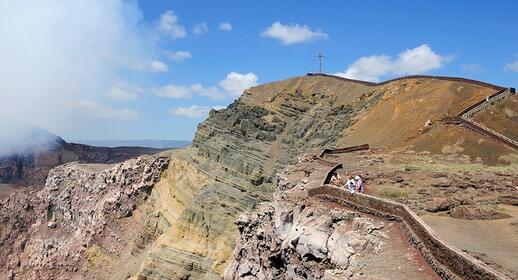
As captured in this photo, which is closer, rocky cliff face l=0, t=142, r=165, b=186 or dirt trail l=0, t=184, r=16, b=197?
dirt trail l=0, t=184, r=16, b=197

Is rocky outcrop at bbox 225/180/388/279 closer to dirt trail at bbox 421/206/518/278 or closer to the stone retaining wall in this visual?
the stone retaining wall

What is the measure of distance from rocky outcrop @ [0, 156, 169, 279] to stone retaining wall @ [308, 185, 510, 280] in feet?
138

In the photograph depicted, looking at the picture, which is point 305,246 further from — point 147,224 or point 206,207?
point 147,224

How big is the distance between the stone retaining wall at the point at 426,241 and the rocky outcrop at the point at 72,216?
42132 millimetres

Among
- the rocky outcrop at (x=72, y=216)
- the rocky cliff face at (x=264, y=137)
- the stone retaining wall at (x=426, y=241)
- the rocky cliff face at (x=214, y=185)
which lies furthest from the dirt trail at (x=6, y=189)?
the stone retaining wall at (x=426, y=241)

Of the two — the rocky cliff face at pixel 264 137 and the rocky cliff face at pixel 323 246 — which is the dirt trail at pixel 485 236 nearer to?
the rocky cliff face at pixel 323 246

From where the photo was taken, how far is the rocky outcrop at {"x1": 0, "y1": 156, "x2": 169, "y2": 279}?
5912 cm

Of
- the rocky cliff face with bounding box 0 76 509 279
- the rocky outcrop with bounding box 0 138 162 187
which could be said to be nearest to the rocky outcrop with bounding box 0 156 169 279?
the rocky cliff face with bounding box 0 76 509 279

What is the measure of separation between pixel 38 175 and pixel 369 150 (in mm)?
118489

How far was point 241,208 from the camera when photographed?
48.3 meters

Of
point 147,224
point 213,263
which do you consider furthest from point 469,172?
point 147,224

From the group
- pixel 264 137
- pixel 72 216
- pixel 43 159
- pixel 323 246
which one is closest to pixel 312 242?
pixel 323 246

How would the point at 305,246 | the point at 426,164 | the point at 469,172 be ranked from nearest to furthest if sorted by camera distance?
the point at 305,246
the point at 469,172
the point at 426,164

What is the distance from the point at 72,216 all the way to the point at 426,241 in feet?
208
